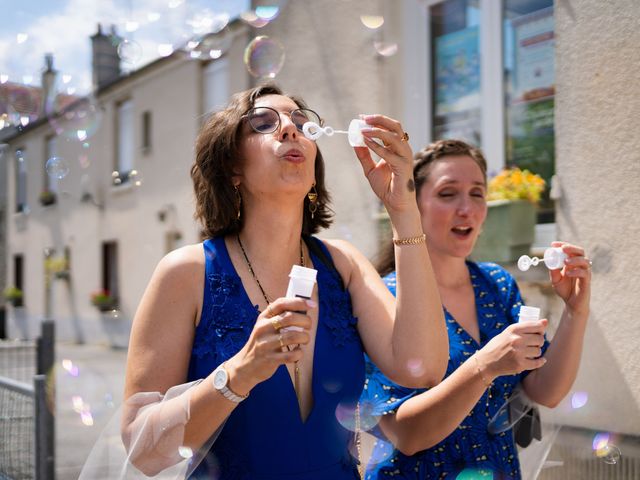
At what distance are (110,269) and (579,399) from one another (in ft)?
37.5

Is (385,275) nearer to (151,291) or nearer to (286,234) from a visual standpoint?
(286,234)

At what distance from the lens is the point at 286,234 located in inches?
69.8

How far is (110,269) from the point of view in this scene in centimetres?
1324

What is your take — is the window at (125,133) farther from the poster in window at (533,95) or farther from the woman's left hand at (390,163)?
the woman's left hand at (390,163)

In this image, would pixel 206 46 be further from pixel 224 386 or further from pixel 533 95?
pixel 224 386

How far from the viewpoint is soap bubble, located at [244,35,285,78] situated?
337 centimetres

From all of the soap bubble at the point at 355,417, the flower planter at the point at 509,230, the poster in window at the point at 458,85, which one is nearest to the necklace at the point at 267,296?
the soap bubble at the point at 355,417

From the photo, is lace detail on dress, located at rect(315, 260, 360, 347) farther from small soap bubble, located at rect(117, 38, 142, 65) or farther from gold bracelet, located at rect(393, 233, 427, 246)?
small soap bubble, located at rect(117, 38, 142, 65)

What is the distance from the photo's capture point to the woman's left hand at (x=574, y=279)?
188 centimetres

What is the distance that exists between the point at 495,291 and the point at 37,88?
285 cm

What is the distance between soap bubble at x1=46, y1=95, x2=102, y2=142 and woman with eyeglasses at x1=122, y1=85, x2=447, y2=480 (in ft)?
7.08

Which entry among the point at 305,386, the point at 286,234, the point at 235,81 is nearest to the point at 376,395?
the point at 305,386

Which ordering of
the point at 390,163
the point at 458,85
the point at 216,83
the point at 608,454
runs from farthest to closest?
the point at 216,83 < the point at 458,85 < the point at 608,454 < the point at 390,163

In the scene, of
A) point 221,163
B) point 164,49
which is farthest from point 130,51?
point 221,163
